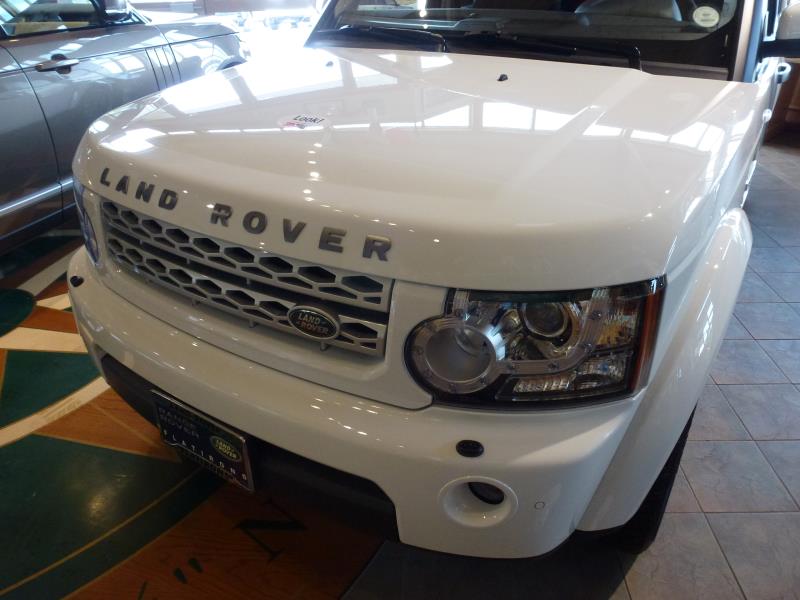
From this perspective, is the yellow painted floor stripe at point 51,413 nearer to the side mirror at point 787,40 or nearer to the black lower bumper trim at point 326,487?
the black lower bumper trim at point 326,487

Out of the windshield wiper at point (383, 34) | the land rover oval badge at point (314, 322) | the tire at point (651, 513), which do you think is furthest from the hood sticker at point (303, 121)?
the tire at point (651, 513)

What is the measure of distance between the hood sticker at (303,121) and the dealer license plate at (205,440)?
0.62 m

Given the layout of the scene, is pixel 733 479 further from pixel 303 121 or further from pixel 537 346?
pixel 303 121

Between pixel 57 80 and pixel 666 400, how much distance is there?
118 inches

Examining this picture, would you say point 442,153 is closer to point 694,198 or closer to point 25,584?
point 694,198

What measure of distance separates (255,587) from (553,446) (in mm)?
960

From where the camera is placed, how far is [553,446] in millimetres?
984

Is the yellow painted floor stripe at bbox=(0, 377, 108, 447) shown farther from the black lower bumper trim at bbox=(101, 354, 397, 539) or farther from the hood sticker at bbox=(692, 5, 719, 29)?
the hood sticker at bbox=(692, 5, 719, 29)

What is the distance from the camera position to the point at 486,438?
100 centimetres

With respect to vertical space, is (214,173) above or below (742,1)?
below

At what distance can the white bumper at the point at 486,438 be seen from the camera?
38.9 inches

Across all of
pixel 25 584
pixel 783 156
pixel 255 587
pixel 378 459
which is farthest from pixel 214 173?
pixel 783 156

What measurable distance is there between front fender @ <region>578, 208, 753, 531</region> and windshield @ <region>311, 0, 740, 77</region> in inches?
30.5

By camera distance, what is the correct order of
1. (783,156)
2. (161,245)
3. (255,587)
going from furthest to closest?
(783,156) < (255,587) < (161,245)
